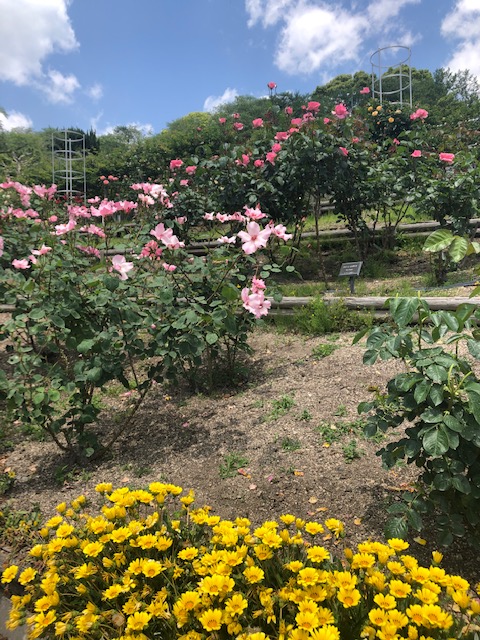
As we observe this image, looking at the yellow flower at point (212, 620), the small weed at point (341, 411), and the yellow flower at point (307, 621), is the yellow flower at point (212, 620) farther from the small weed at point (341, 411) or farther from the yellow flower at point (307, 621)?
the small weed at point (341, 411)

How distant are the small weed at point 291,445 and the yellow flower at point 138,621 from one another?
1.27 meters

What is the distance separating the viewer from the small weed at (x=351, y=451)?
6.67 ft

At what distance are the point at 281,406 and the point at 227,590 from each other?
5.46 ft

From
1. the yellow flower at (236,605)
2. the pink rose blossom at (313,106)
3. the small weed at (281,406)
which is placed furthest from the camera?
the pink rose blossom at (313,106)

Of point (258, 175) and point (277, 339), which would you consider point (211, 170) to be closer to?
point (258, 175)

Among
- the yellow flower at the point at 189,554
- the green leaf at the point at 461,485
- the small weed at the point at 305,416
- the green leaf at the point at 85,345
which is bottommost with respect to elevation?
the yellow flower at the point at 189,554

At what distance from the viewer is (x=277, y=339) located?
3.85 metres

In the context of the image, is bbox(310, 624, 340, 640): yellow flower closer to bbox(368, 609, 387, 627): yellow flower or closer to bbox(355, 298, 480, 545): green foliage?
bbox(368, 609, 387, 627): yellow flower

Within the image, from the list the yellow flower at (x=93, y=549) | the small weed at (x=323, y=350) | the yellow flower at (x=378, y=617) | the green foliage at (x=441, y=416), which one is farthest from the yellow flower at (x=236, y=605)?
the small weed at (x=323, y=350)

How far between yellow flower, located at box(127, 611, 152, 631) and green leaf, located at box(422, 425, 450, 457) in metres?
0.79

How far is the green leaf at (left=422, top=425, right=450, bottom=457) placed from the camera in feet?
3.86

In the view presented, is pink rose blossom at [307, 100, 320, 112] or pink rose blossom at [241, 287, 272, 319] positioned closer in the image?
pink rose blossom at [241, 287, 272, 319]

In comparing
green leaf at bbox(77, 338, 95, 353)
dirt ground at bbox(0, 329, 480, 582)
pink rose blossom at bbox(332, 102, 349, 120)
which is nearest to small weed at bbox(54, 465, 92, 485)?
dirt ground at bbox(0, 329, 480, 582)

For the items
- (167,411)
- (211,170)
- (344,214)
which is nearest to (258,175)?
(211,170)
